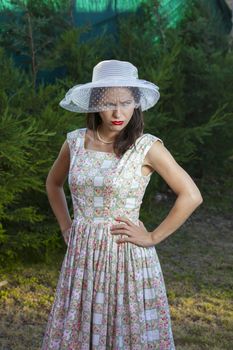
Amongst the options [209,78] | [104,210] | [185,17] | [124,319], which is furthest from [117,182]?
[185,17]

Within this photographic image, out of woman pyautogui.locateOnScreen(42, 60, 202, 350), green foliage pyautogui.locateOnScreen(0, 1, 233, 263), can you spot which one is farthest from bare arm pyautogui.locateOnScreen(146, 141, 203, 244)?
green foliage pyautogui.locateOnScreen(0, 1, 233, 263)

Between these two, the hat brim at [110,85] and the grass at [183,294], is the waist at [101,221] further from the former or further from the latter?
the grass at [183,294]

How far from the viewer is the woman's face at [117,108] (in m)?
2.53

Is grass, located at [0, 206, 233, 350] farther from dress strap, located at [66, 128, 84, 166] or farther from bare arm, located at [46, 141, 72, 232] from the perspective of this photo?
dress strap, located at [66, 128, 84, 166]


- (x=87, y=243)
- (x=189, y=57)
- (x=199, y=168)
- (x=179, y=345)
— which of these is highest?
(x=87, y=243)

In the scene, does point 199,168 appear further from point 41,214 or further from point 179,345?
point 179,345

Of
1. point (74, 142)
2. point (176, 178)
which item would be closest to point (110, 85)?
point (74, 142)

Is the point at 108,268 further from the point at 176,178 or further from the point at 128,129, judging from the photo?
the point at 128,129

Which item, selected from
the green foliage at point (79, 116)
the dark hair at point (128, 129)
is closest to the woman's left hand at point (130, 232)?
the dark hair at point (128, 129)

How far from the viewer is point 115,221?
262 cm

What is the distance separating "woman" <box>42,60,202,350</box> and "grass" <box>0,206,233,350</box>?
1.38 metres

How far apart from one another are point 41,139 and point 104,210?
1.93 metres

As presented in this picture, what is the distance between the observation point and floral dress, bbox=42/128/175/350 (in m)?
2.58

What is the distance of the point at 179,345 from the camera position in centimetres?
398
